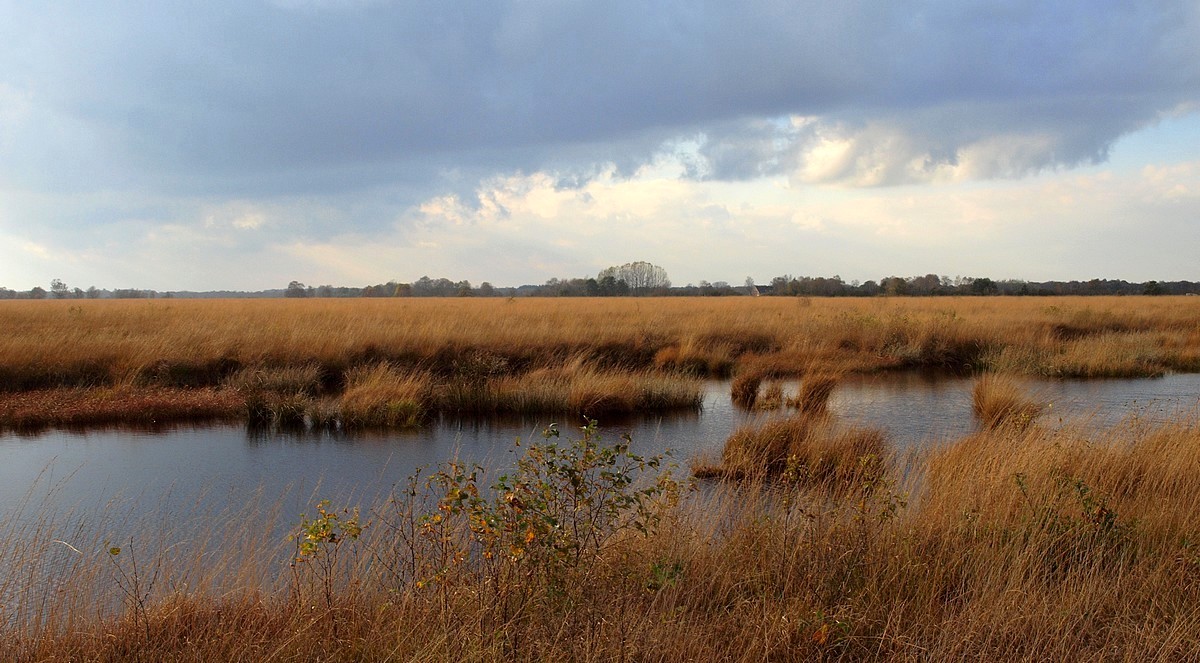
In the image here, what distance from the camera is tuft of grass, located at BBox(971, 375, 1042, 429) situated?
11.1 meters

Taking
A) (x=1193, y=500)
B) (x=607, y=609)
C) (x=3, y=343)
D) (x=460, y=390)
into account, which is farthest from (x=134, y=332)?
(x=1193, y=500)

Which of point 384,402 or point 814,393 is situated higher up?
point 384,402

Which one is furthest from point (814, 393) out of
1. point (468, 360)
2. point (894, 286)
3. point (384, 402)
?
point (894, 286)

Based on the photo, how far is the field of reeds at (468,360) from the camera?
12.9 metres

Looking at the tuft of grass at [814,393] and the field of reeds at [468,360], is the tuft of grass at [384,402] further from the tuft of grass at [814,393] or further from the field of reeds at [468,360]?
the tuft of grass at [814,393]

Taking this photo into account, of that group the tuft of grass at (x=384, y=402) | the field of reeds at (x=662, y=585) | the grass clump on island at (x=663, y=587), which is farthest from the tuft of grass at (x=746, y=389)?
the grass clump on island at (x=663, y=587)

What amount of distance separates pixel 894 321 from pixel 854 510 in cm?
1998

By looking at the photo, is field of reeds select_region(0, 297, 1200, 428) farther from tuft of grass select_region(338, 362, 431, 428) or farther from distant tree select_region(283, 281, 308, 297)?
distant tree select_region(283, 281, 308, 297)

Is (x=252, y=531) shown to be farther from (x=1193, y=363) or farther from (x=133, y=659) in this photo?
(x=1193, y=363)

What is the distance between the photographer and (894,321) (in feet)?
77.8

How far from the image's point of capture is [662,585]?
13.2ft

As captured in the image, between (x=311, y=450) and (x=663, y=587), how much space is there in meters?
7.58

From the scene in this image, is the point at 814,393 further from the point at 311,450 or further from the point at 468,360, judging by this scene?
the point at 311,450

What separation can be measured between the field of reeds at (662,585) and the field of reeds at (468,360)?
744cm
